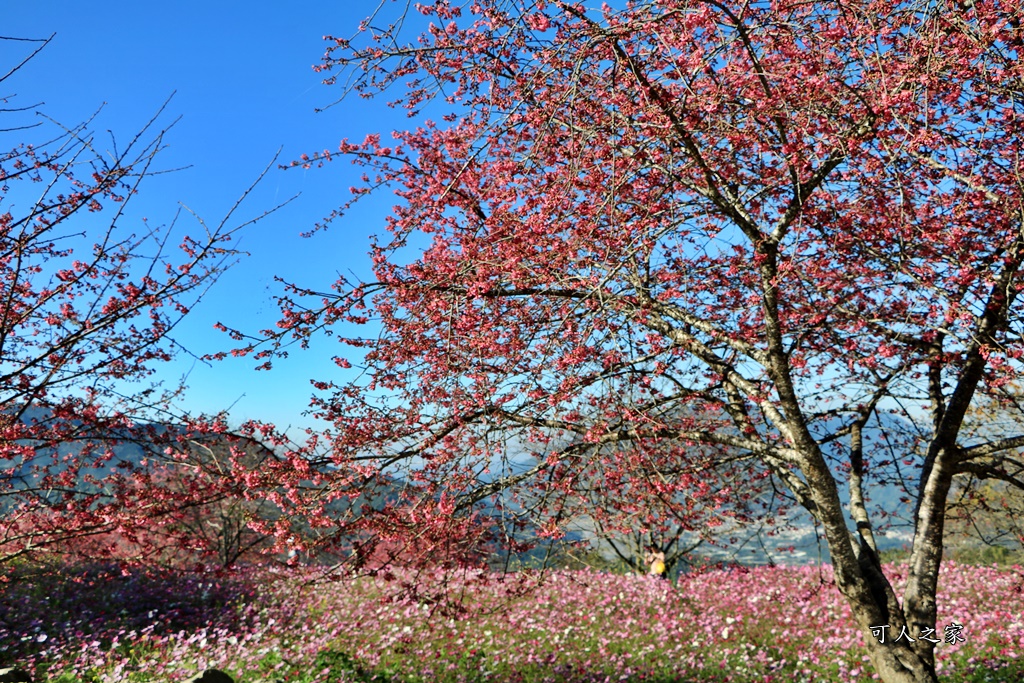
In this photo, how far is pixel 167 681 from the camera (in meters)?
6.96

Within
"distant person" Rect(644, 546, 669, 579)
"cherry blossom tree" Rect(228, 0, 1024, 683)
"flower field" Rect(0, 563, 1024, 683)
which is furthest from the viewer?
"distant person" Rect(644, 546, 669, 579)

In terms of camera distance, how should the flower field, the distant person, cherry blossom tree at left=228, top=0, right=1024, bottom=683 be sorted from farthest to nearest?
the distant person
the flower field
cherry blossom tree at left=228, top=0, right=1024, bottom=683

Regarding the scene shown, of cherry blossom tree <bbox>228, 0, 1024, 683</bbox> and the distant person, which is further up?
cherry blossom tree <bbox>228, 0, 1024, 683</bbox>

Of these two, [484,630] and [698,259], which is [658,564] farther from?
[698,259]

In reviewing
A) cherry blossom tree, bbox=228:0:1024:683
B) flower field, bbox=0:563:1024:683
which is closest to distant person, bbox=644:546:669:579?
flower field, bbox=0:563:1024:683

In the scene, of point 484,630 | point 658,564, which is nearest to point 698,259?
point 484,630

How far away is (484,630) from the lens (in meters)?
10.1

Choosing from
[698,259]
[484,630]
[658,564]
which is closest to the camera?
[698,259]

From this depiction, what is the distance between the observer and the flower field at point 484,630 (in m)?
7.93

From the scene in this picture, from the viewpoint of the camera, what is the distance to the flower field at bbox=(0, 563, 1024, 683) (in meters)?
7.93

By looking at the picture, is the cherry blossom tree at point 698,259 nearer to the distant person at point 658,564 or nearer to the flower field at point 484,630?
the flower field at point 484,630

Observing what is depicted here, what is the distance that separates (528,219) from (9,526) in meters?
5.07

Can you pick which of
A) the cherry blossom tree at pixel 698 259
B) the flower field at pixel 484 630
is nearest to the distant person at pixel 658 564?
the flower field at pixel 484 630

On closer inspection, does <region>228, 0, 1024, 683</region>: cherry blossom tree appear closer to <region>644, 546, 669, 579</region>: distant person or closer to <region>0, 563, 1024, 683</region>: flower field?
<region>0, 563, 1024, 683</region>: flower field
